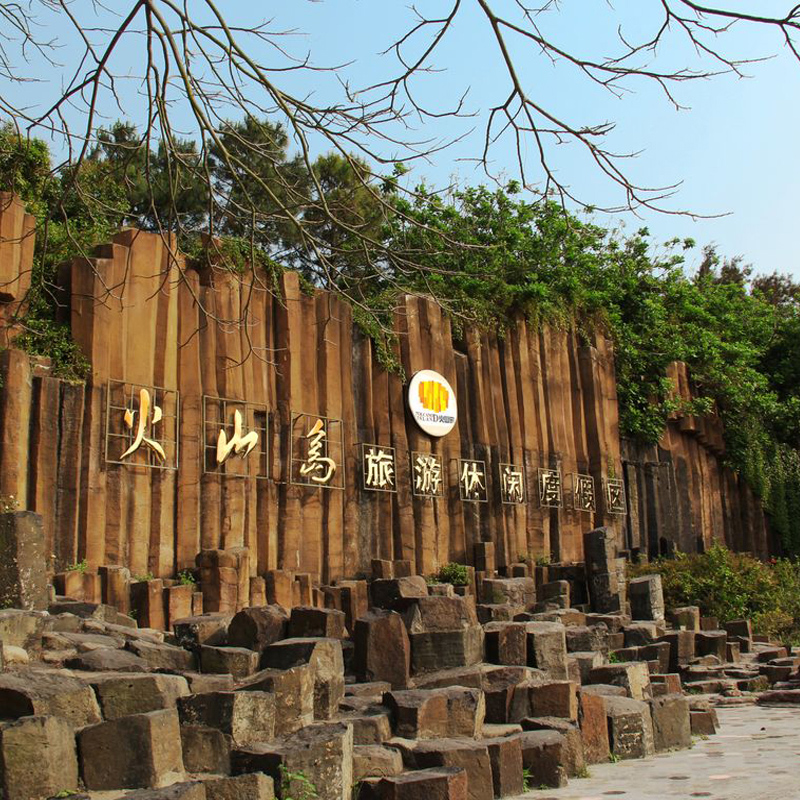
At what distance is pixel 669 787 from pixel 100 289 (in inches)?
316

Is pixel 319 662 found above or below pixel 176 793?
above

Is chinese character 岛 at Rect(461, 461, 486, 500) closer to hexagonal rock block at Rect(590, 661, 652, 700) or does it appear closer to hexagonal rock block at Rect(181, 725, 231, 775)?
hexagonal rock block at Rect(590, 661, 652, 700)

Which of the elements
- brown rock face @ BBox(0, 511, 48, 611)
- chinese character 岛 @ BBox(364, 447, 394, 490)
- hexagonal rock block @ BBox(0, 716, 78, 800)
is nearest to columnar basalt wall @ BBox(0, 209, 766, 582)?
chinese character 岛 @ BBox(364, 447, 394, 490)

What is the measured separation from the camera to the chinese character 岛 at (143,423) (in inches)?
462

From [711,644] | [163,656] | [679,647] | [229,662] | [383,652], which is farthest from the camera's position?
[711,644]

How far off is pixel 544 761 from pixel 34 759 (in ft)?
A: 9.90

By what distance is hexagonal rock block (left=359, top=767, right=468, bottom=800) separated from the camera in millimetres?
5324

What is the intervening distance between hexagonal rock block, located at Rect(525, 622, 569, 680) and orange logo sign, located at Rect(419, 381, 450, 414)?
716 centimetres

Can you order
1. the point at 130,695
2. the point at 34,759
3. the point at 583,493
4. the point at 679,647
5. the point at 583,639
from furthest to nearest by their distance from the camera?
the point at 583,493 < the point at 679,647 < the point at 583,639 < the point at 130,695 < the point at 34,759

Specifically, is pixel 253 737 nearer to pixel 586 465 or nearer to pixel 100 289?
pixel 100 289

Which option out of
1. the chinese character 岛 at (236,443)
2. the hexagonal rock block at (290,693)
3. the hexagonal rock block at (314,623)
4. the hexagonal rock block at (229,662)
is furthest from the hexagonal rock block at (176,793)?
the chinese character 岛 at (236,443)

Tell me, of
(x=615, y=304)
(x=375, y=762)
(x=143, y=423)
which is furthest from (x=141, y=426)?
(x=615, y=304)

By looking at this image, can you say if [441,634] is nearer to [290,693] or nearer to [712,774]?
[290,693]

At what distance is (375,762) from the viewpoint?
5.99 metres
